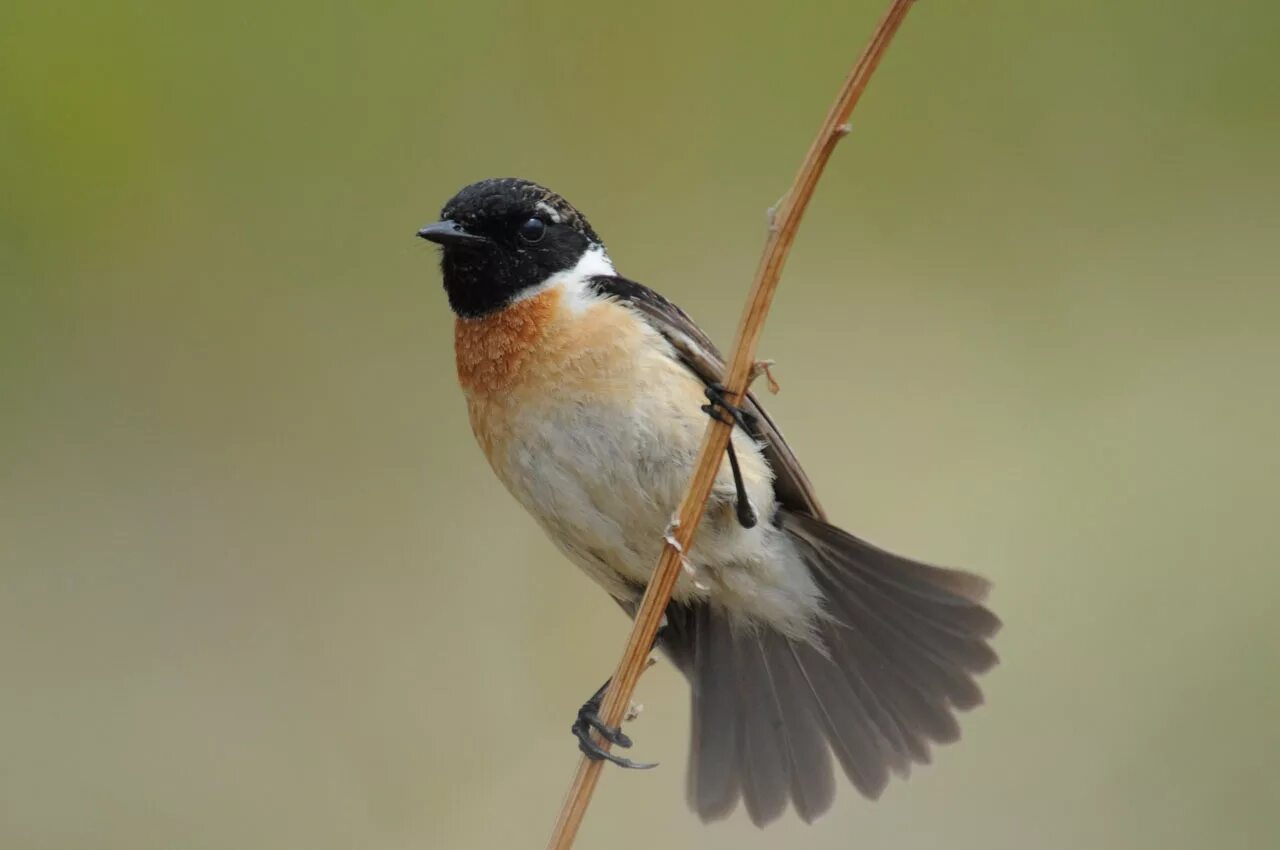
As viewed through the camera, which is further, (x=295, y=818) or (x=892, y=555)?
(x=295, y=818)

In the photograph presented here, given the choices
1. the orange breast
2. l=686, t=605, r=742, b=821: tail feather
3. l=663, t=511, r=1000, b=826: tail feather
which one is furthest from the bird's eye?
l=686, t=605, r=742, b=821: tail feather

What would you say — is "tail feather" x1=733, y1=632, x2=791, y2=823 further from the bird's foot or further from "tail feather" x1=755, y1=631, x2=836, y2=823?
the bird's foot

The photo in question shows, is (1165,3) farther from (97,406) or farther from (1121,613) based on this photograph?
(97,406)

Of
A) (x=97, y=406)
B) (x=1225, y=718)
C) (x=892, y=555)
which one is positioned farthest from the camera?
(x=97, y=406)

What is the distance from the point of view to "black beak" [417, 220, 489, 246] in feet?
8.13

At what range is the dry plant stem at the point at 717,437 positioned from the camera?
157 centimetres

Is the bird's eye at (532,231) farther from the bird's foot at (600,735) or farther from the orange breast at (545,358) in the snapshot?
the bird's foot at (600,735)

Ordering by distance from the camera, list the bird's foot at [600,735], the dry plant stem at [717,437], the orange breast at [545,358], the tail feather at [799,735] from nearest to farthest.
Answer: the dry plant stem at [717,437] < the bird's foot at [600,735] < the orange breast at [545,358] < the tail feather at [799,735]

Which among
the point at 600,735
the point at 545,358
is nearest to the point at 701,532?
the point at 545,358

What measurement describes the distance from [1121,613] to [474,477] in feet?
5.47

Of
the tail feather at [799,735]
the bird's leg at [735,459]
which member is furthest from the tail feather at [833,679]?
the bird's leg at [735,459]

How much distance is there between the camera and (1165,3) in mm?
3959

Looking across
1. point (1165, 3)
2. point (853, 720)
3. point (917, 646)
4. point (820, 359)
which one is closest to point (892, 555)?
point (917, 646)

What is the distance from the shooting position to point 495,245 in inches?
101
